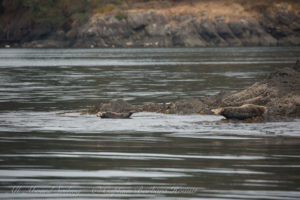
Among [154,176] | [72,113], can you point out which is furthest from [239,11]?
[154,176]

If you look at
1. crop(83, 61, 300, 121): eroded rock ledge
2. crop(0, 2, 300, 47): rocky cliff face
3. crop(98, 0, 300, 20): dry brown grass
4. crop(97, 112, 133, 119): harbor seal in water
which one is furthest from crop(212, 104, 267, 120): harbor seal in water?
crop(98, 0, 300, 20): dry brown grass

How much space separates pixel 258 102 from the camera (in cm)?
1961

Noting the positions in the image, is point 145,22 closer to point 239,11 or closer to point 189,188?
point 239,11

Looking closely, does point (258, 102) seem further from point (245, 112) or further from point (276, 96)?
point (245, 112)

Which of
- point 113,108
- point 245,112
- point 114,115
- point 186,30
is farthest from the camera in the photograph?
point 186,30

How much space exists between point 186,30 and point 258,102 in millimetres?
123669

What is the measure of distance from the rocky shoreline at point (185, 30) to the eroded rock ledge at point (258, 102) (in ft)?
382

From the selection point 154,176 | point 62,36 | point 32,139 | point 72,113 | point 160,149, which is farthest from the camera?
point 62,36

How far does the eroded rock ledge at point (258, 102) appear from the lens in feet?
61.0

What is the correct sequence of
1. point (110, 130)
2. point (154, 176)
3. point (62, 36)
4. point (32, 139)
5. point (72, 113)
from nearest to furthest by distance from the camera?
1. point (154, 176)
2. point (32, 139)
3. point (110, 130)
4. point (72, 113)
5. point (62, 36)

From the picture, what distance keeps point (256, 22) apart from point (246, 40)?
4207 mm

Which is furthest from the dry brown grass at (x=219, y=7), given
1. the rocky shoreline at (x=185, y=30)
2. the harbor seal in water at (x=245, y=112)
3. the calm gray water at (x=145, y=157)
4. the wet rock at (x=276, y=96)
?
the calm gray water at (x=145, y=157)

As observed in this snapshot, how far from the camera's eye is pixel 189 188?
353 inches

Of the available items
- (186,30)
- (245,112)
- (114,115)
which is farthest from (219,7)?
(245,112)
